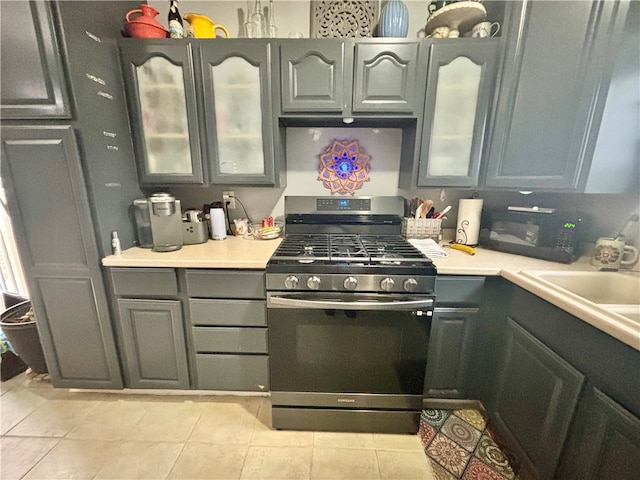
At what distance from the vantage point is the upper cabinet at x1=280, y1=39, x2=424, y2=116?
1.46 metres

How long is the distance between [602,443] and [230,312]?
158cm

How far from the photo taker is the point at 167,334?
152 centimetres

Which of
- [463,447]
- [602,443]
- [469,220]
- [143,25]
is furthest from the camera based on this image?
[469,220]

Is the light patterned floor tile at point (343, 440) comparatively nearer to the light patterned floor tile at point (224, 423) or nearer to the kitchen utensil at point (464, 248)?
the light patterned floor tile at point (224, 423)

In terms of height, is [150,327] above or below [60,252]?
below

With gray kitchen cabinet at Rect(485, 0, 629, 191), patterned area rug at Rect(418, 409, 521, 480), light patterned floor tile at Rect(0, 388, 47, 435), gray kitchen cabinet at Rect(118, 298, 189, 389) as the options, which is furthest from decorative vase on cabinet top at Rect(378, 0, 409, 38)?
light patterned floor tile at Rect(0, 388, 47, 435)

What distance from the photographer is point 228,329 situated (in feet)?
4.89

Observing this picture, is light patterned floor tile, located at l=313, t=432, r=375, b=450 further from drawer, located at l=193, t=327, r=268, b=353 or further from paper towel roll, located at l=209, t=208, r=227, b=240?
paper towel roll, located at l=209, t=208, r=227, b=240

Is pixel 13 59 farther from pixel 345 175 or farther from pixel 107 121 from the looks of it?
pixel 345 175

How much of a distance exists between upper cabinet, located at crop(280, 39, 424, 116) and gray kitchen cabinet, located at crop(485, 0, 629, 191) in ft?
1.64

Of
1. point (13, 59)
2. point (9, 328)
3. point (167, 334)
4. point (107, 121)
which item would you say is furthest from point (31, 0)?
point (9, 328)

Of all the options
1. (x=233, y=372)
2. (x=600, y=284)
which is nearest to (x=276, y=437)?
(x=233, y=372)

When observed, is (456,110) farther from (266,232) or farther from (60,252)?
(60,252)

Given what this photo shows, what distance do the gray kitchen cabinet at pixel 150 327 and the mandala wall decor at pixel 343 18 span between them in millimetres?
1800
